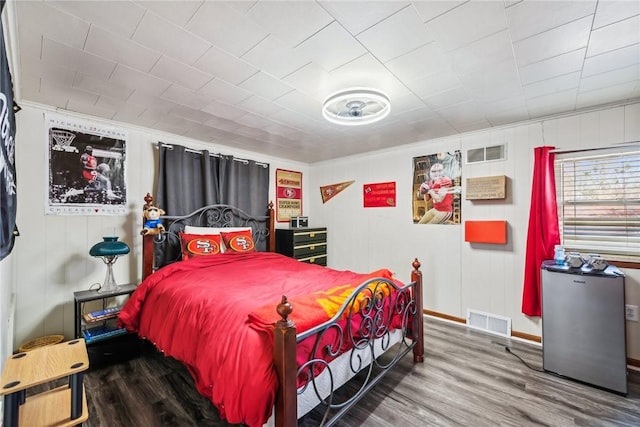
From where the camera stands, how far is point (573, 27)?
1.49 meters

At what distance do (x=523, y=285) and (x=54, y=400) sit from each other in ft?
12.8

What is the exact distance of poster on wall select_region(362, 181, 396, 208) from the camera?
394 cm

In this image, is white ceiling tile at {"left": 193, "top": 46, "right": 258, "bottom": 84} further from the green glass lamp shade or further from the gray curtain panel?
the green glass lamp shade

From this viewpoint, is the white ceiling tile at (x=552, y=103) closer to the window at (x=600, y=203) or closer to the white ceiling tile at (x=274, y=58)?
the window at (x=600, y=203)

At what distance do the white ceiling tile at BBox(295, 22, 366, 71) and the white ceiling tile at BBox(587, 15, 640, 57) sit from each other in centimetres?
133

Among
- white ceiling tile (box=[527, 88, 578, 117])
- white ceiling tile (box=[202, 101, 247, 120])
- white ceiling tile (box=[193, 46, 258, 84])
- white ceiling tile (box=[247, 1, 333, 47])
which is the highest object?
white ceiling tile (box=[247, 1, 333, 47])

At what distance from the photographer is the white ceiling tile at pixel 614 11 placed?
133 cm

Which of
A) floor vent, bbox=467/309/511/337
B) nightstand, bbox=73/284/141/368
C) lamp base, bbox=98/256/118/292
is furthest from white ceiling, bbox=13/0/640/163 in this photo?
floor vent, bbox=467/309/511/337

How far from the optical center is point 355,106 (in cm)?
234

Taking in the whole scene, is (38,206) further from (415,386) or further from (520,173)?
(520,173)

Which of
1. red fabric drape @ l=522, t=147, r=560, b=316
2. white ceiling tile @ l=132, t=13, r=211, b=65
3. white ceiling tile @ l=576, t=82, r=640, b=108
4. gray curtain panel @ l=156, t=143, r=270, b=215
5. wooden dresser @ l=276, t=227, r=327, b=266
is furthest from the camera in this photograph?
wooden dresser @ l=276, t=227, r=327, b=266

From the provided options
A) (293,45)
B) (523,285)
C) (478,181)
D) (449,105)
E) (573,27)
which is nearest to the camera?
(573,27)

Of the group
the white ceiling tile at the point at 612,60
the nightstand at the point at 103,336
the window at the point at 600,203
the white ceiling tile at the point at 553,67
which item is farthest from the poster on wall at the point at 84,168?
the window at the point at 600,203

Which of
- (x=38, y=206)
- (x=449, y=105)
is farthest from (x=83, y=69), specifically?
(x=449, y=105)
